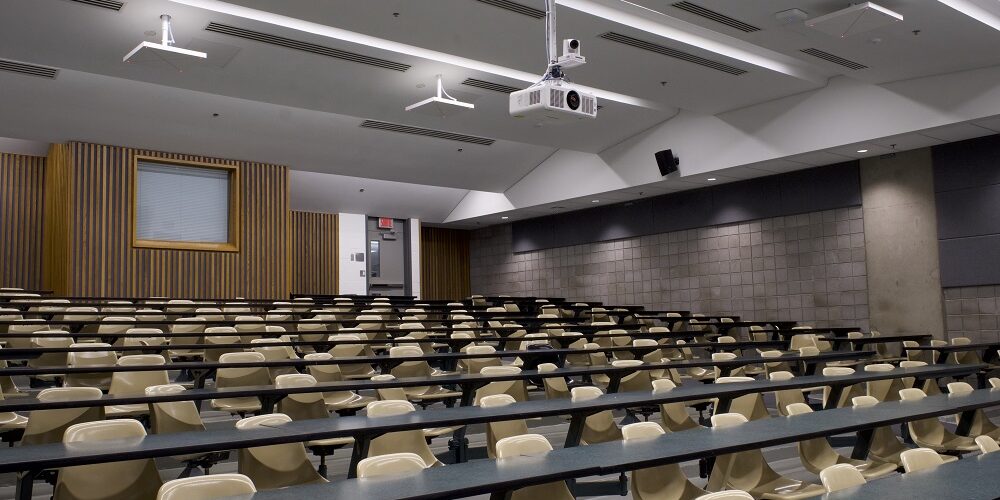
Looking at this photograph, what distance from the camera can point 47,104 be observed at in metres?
11.3

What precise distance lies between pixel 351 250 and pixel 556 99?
12.6 metres

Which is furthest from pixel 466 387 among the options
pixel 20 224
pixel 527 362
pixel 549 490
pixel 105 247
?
pixel 20 224

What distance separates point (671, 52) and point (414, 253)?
10258mm

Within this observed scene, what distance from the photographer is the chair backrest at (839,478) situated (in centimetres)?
336

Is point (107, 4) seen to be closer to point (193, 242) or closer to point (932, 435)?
point (193, 242)

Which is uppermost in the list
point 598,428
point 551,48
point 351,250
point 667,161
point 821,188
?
point 667,161

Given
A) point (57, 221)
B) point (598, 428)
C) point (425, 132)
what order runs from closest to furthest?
1. point (598, 428)
2. point (57, 221)
3. point (425, 132)

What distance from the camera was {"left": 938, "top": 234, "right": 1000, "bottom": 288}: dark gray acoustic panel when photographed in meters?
11.3

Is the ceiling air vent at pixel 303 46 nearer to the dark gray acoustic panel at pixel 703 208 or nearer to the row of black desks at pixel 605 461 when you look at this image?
the row of black desks at pixel 605 461

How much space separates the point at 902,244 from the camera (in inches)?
484

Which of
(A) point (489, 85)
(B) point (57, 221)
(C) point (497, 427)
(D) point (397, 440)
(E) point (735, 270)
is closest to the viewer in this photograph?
(D) point (397, 440)

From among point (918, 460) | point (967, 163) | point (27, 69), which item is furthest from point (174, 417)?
point (967, 163)

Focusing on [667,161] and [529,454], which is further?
[667,161]

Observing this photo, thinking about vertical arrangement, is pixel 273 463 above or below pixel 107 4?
below
